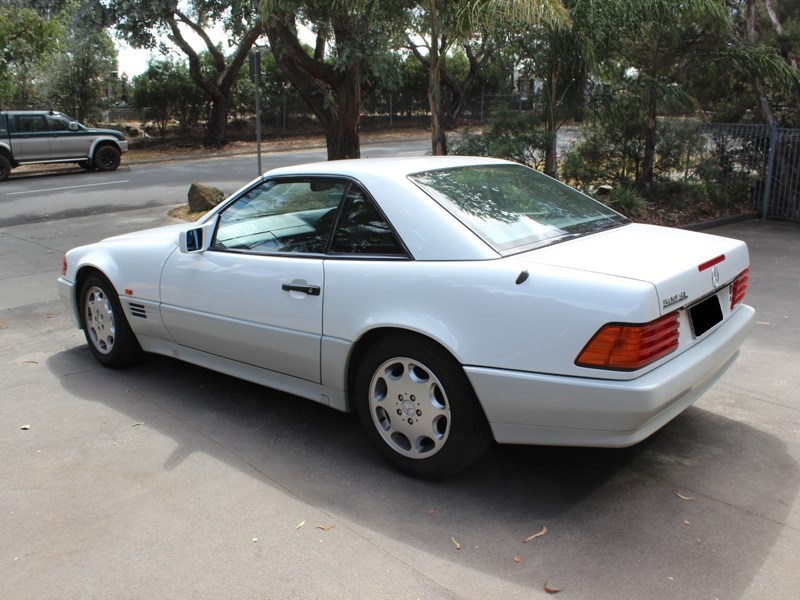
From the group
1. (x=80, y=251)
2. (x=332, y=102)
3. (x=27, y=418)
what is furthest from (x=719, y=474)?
(x=332, y=102)

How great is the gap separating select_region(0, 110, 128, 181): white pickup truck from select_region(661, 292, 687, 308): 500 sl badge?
66.0 feet

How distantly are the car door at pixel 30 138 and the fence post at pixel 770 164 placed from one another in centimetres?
1750

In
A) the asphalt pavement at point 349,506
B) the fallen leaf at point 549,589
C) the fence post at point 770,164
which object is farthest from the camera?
the fence post at point 770,164

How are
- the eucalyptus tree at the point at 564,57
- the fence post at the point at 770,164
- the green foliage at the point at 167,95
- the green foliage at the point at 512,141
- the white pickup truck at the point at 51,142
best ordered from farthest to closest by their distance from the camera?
1. the green foliage at the point at 167,95
2. the white pickup truck at the point at 51,142
3. the fence post at the point at 770,164
4. the green foliage at the point at 512,141
5. the eucalyptus tree at the point at 564,57

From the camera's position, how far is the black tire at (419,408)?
3617mm

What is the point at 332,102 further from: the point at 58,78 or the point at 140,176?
the point at 58,78

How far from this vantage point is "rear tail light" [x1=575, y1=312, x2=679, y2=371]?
324cm

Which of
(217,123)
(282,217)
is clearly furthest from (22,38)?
(282,217)

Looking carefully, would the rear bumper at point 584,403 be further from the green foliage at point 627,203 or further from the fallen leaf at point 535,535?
the green foliage at point 627,203

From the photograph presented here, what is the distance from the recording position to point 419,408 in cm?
377

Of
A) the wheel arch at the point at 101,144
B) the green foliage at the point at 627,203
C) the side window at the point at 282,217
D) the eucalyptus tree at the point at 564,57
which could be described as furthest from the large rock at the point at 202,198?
the wheel arch at the point at 101,144

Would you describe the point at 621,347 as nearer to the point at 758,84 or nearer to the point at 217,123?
the point at 758,84

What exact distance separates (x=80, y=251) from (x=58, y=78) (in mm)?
24201

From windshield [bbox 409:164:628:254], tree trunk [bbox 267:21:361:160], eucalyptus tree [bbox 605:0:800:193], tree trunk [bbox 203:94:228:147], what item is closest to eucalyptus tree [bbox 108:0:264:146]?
tree trunk [bbox 203:94:228:147]
